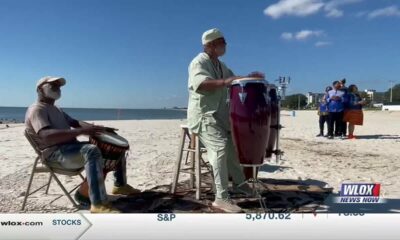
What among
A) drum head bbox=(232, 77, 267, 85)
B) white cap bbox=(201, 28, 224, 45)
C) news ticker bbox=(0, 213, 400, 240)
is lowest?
news ticker bbox=(0, 213, 400, 240)

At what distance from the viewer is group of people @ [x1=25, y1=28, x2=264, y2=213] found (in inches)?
117

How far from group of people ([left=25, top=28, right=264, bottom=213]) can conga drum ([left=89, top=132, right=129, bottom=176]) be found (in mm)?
70

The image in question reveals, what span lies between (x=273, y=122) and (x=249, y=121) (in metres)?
0.35

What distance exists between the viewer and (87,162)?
3.08 meters

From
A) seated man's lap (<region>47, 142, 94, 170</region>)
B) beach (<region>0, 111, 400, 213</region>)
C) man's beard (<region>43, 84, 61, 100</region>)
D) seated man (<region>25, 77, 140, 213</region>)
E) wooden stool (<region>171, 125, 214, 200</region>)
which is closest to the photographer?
man's beard (<region>43, 84, 61, 100</region>)

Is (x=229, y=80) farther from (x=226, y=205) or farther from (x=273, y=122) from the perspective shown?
(x=226, y=205)

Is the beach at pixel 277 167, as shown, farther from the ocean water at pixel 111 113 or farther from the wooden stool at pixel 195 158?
the ocean water at pixel 111 113

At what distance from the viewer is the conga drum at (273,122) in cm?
290

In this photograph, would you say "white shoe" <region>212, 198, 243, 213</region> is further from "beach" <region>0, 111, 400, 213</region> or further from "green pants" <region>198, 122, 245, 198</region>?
"beach" <region>0, 111, 400, 213</region>

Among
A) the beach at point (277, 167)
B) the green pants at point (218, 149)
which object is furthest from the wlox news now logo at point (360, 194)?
the green pants at point (218, 149)

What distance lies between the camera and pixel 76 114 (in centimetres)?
272

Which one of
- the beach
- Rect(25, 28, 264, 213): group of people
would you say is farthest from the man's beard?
the beach

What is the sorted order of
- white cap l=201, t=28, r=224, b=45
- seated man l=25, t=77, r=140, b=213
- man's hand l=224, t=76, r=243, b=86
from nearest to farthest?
white cap l=201, t=28, r=224, b=45
man's hand l=224, t=76, r=243, b=86
seated man l=25, t=77, r=140, b=213

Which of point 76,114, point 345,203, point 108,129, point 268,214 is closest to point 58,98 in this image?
point 76,114
